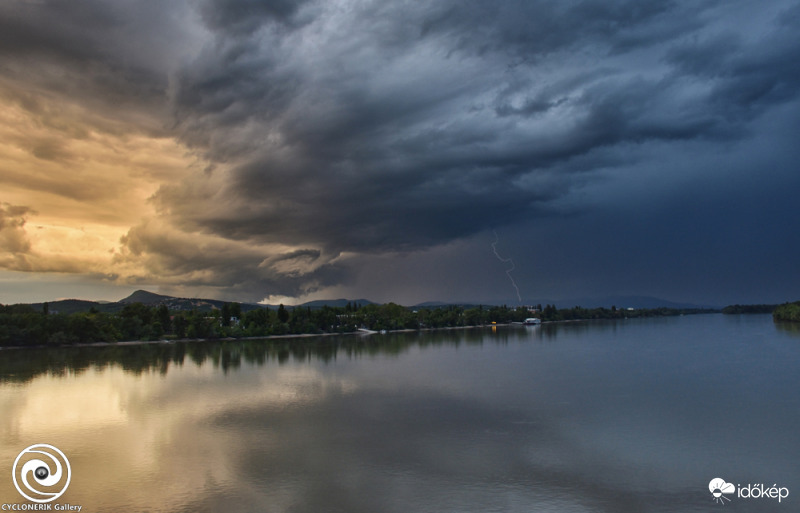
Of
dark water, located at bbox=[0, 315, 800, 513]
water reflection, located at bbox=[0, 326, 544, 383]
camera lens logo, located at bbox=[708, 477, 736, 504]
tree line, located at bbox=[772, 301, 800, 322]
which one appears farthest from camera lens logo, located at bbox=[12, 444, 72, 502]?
tree line, located at bbox=[772, 301, 800, 322]

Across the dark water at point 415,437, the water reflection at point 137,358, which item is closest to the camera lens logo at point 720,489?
the dark water at point 415,437

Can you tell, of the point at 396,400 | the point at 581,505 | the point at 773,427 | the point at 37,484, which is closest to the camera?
the point at 581,505

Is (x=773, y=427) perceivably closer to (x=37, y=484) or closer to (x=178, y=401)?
(x=37, y=484)

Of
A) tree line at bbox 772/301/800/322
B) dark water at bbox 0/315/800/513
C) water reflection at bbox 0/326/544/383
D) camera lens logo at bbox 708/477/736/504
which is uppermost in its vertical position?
tree line at bbox 772/301/800/322

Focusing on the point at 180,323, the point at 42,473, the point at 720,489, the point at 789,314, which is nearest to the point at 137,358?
the point at 180,323

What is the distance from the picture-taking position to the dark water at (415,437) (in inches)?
690

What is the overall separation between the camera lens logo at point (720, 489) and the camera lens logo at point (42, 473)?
74.5ft

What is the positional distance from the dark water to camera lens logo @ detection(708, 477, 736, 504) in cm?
31

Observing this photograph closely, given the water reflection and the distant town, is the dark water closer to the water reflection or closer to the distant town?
the water reflection

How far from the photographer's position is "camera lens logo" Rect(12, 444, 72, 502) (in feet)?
59.8

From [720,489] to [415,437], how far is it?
1263 cm

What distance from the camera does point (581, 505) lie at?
16406mm

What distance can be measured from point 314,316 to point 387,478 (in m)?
112

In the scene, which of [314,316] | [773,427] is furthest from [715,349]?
[314,316]
